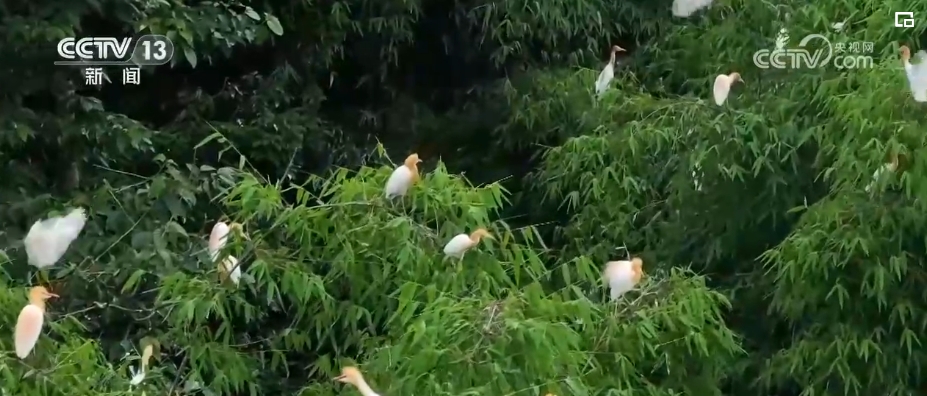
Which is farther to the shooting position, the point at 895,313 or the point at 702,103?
the point at 702,103

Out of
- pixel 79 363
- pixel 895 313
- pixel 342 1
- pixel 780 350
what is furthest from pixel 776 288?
pixel 342 1

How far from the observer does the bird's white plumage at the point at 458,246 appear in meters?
1.77

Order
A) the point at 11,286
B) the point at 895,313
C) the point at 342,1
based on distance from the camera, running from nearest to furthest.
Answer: the point at 11,286
the point at 895,313
the point at 342,1

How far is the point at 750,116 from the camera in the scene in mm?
2453

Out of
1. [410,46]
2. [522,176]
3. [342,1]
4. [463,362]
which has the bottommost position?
[522,176]

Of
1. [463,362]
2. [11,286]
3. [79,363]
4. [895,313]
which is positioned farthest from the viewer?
[895,313]

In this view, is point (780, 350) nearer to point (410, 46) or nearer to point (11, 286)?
point (11, 286)

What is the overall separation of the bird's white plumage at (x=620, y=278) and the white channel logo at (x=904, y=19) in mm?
884

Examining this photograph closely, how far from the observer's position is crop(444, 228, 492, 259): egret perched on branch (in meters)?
1.77

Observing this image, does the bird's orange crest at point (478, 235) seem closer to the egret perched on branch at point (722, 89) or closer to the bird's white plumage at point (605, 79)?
the egret perched on branch at point (722, 89)

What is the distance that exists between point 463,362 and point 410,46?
7.85ft

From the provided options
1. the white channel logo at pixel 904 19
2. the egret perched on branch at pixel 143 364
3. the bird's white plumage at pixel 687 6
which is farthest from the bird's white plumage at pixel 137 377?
the bird's white plumage at pixel 687 6

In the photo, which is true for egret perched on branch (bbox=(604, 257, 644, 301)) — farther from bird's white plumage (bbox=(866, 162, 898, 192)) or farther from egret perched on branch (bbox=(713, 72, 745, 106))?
egret perched on branch (bbox=(713, 72, 745, 106))

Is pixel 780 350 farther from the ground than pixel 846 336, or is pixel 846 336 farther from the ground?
pixel 846 336
